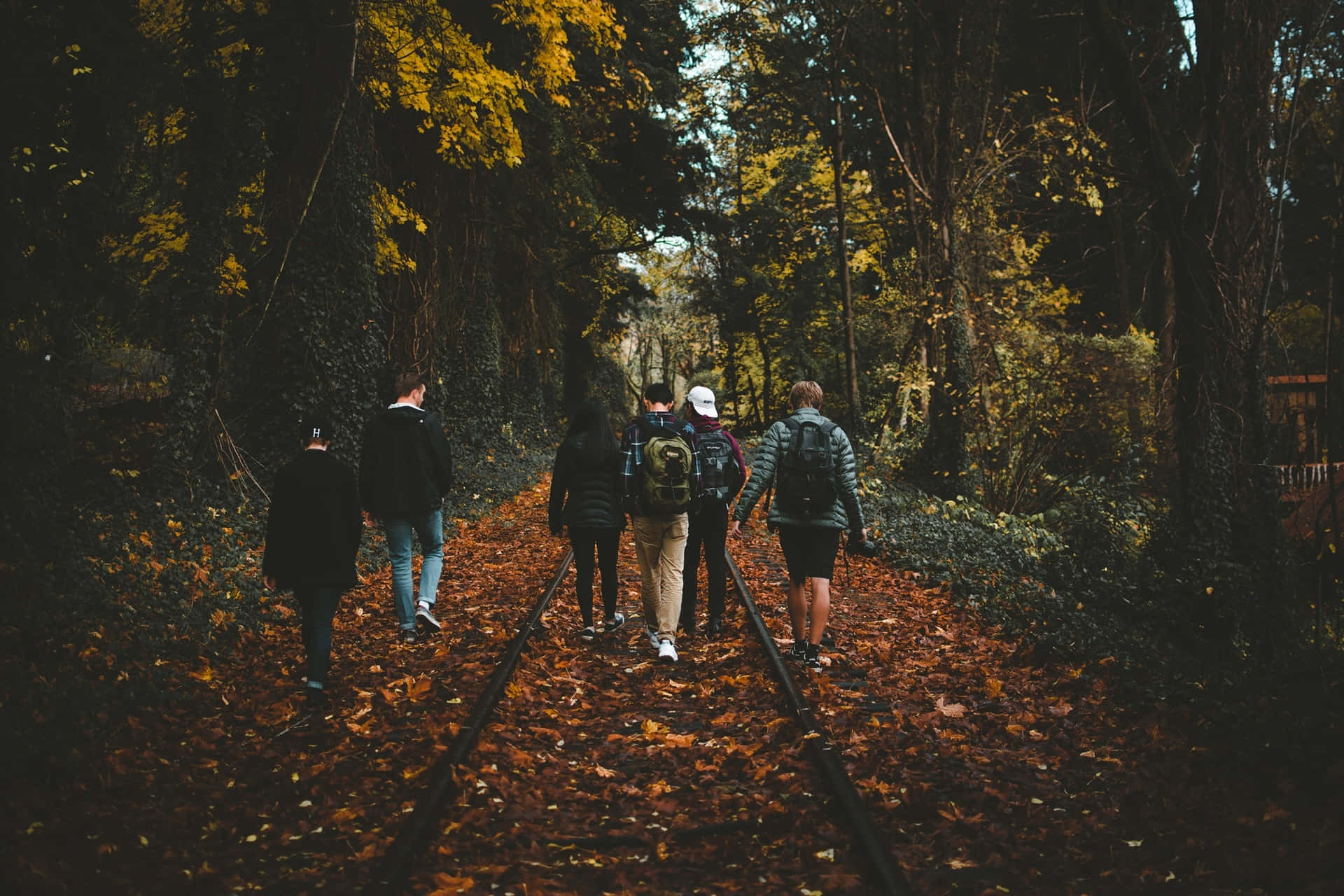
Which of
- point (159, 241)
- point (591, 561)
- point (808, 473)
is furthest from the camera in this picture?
point (159, 241)

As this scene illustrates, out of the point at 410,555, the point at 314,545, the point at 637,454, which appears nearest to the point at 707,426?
the point at 637,454

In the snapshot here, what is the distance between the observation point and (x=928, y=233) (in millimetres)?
16266

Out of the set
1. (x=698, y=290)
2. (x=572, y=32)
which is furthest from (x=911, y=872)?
(x=698, y=290)

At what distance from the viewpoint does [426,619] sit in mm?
7930

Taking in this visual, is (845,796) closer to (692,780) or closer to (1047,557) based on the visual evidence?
(692,780)

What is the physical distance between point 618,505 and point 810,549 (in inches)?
68.3

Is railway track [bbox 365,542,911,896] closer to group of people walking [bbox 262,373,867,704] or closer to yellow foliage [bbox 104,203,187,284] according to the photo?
group of people walking [bbox 262,373,867,704]

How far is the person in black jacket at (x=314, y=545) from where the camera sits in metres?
6.02

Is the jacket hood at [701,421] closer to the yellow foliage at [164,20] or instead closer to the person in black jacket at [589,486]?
the person in black jacket at [589,486]

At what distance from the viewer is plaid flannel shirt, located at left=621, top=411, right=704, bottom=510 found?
722 cm

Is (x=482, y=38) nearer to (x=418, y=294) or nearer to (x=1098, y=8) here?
(x=418, y=294)

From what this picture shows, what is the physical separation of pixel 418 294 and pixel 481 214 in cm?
244

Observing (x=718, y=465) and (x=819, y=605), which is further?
(x=718, y=465)

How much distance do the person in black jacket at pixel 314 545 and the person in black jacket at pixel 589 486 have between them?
1833 millimetres
